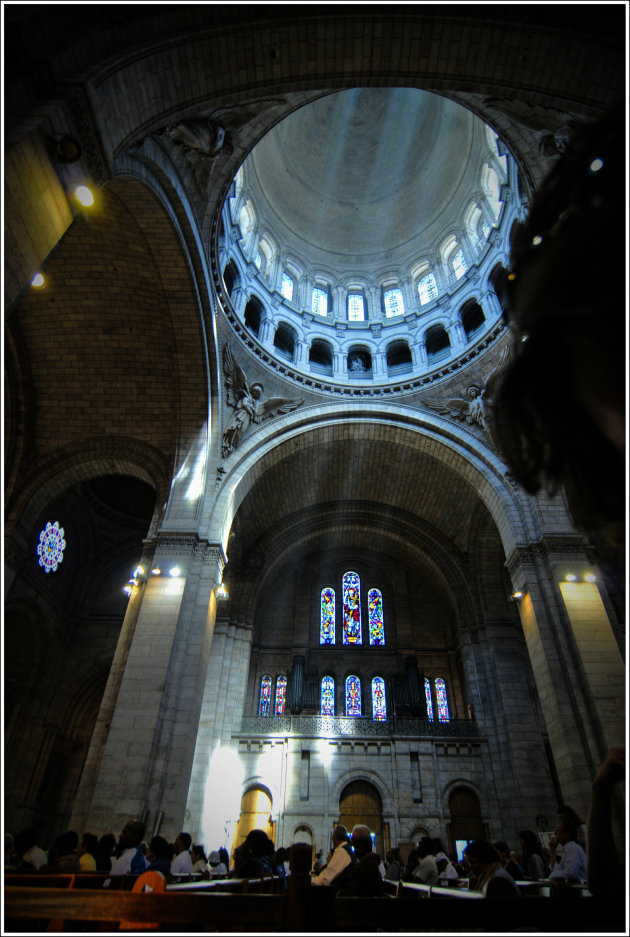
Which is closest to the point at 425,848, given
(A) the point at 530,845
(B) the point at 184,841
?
(A) the point at 530,845

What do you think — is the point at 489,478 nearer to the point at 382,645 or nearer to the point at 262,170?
the point at 382,645

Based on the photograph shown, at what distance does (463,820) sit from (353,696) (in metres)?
5.11

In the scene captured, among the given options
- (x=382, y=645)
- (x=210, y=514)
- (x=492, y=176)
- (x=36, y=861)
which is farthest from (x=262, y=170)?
(x=36, y=861)

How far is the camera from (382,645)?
64.6ft

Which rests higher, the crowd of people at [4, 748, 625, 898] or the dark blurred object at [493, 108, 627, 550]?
the dark blurred object at [493, 108, 627, 550]

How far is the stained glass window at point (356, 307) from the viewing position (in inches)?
765

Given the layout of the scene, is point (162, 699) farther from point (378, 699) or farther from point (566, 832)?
point (378, 699)

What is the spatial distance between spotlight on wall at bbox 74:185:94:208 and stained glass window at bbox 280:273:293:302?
13035 millimetres

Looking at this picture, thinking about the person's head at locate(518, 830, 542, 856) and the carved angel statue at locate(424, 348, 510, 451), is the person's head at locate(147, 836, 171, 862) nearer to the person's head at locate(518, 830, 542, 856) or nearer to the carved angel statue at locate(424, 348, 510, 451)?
the person's head at locate(518, 830, 542, 856)

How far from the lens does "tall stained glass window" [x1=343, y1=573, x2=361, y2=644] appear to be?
19.9 metres

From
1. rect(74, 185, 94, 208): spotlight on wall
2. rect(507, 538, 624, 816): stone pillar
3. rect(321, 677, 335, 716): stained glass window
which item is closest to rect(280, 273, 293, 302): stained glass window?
rect(507, 538, 624, 816): stone pillar

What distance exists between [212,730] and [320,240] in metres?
18.5

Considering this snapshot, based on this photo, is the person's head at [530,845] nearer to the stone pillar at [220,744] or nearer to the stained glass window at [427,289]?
the stone pillar at [220,744]

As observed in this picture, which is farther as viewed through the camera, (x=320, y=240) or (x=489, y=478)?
(x=320, y=240)
